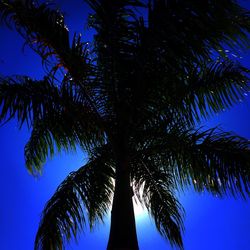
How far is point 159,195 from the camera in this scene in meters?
5.97

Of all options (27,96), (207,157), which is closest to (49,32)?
(27,96)

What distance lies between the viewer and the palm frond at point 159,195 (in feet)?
18.7

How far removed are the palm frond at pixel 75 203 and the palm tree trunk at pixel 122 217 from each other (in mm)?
747

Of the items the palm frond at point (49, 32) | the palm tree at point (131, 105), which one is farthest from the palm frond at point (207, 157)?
the palm frond at point (49, 32)

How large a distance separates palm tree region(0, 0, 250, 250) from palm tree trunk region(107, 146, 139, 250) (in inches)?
0.6

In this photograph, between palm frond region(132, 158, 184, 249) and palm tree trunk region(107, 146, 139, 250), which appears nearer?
palm tree trunk region(107, 146, 139, 250)

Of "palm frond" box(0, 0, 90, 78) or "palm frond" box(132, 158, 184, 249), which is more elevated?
"palm frond" box(0, 0, 90, 78)

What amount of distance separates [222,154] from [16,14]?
3549 millimetres

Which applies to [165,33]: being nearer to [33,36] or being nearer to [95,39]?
[95,39]

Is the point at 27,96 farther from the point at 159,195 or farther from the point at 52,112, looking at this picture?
the point at 159,195

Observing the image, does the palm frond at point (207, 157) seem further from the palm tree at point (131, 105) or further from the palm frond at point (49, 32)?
the palm frond at point (49, 32)

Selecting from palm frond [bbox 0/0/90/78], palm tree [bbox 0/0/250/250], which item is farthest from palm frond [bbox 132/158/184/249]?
palm frond [bbox 0/0/90/78]

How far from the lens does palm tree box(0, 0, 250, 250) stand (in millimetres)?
4512

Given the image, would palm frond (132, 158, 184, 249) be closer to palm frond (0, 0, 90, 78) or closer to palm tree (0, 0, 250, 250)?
palm tree (0, 0, 250, 250)
